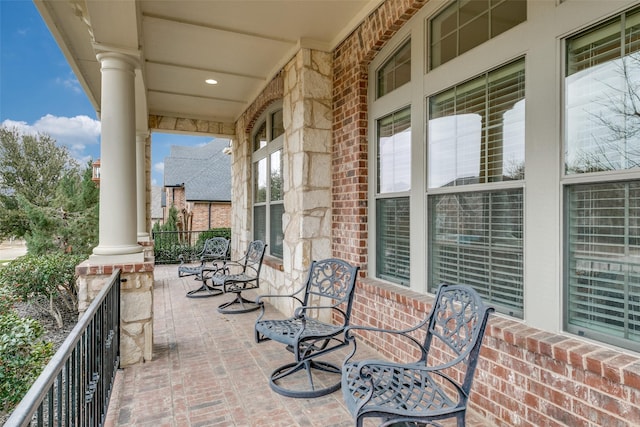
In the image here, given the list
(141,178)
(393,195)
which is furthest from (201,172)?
(393,195)

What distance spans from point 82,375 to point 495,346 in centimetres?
208

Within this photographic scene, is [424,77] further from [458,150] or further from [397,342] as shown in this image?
[397,342]

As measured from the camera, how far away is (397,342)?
9.55 ft

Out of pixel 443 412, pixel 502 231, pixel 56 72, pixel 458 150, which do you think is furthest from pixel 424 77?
pixel 56 72

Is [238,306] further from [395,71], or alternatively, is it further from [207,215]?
[207,215]

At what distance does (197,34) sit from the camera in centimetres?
378

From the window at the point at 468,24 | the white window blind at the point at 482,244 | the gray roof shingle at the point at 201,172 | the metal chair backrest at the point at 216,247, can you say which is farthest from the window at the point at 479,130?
the gray roof shingle at the point at 201,172

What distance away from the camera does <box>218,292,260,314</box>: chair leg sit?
176 inches

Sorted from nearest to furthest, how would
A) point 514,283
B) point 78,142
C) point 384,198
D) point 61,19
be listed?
point 514,283
point 61,19
point 384,198
point 78,142

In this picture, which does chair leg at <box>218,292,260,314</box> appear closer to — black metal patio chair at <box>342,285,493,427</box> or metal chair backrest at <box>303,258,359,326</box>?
metal chair backrest at <box>303,258,359,326</box>

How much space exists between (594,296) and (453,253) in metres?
0.92

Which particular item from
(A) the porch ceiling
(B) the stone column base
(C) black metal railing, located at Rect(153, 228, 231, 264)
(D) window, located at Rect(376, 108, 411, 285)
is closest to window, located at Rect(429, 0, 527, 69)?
(D) window, located at Rect(376, 108, 411, 285)

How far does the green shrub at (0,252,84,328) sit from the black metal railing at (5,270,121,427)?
8.90 feet

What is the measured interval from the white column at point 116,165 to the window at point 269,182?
90.5 inches
